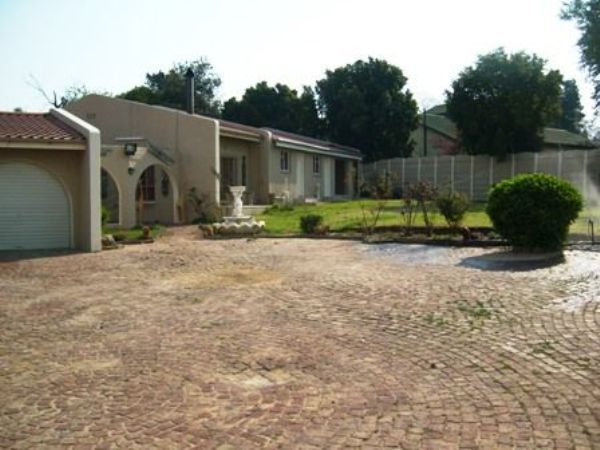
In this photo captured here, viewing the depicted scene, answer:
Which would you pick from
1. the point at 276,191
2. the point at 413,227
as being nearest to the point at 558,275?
the point at 413,227

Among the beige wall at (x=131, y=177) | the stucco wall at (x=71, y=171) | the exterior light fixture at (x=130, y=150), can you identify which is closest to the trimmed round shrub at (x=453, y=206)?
the stucco wall at (x=71, y=171)

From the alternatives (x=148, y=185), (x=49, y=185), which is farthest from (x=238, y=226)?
(x=148, y=185)

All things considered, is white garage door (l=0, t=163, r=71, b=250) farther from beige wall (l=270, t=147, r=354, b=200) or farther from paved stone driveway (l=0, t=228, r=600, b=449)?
beige wall (l=270, t=147, r=354, b=200)

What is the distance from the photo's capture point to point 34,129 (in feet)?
54.2

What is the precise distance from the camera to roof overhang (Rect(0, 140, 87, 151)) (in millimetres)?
15547

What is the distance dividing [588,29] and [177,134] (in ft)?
67.7

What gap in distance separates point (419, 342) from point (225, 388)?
7.99 ft

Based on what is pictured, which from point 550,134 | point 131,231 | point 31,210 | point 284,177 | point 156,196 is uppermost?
point 550,134

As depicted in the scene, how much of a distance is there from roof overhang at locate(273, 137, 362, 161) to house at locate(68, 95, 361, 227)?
0.12 m

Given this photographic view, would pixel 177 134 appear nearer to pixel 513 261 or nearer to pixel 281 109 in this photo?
pixel 513 261

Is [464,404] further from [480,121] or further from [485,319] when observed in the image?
[480,121]

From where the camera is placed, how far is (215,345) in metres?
6.86

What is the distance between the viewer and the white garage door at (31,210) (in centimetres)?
1656

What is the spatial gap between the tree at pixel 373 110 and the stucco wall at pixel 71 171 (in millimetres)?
29592
